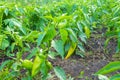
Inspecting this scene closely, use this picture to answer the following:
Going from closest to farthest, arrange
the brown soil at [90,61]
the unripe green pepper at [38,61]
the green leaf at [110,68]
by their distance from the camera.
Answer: the green leaf at [110,68], the unripe green pepper at [38,61], the brown soil at [90,61]

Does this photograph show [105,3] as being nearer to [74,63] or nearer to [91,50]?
[91,50]

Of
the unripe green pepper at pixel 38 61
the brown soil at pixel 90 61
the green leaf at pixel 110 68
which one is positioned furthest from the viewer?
the brown soil at pixel 90 61

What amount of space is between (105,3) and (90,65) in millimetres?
1330

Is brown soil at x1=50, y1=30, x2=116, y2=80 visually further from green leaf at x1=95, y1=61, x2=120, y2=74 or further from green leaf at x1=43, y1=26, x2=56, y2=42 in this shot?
green leaf at x1=95, y1=61, x2=120, y2=74

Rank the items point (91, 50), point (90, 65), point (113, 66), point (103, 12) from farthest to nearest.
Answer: point (103, 12), point (91, 50), point (90, 65), point (113, 66)

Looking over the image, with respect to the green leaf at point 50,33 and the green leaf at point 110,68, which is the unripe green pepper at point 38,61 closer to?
the green leaf at point 50,33

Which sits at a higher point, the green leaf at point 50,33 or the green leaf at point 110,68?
the green leaf at point 50,33

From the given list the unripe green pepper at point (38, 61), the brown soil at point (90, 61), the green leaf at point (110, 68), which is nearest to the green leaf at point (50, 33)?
the unripe green pepper at point (38, 61)

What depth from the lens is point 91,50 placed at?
285 centimetres

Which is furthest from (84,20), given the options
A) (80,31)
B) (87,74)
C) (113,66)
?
(113,66)

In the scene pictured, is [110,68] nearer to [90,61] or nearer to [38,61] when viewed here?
[38,61]

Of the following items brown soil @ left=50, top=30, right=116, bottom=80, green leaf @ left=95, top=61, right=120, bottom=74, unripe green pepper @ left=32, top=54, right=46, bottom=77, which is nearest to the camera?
green leaf @ left=95, top=61, right=120, bottom=74

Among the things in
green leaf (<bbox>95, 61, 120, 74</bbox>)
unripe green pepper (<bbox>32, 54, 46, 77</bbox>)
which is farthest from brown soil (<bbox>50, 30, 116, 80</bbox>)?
green leaf (<bbox>95, 61, 120, 74</bbox>)


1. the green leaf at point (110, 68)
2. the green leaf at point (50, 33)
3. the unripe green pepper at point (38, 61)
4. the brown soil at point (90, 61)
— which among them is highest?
the green leaf at point (50, 33)
